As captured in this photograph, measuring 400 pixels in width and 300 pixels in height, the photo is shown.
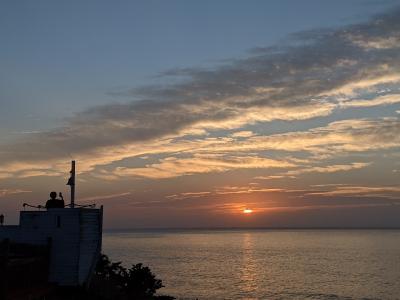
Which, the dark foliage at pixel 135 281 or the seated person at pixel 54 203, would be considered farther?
the dark foliage at pixel 135 281

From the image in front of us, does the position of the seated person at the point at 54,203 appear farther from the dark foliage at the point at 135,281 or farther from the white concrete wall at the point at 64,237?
the dark foliage at the point at 135,281

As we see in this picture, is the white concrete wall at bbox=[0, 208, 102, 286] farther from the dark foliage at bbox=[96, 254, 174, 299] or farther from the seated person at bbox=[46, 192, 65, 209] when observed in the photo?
the dark foliage at bbox=[96, 254, 174, 299]

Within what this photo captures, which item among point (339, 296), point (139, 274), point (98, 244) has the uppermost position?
point (98, 244)

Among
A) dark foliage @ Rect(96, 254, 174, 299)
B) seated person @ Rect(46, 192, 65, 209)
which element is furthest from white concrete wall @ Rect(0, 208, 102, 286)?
dark foliage @ Rect(96, 254, 174, 299)

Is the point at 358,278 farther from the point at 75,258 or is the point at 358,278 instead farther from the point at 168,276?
the point at 75,258

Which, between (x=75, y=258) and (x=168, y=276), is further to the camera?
(x=168, y=276)

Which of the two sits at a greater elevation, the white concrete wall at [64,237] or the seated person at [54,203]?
the seated person at [54,203]

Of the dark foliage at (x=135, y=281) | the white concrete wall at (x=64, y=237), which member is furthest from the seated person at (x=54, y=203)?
the dark foliage at (x=135, y=281)

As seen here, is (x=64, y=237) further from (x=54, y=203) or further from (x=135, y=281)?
(x=135, y=281)

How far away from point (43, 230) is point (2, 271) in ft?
24.5

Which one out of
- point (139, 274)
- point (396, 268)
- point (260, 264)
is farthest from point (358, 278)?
point (139, 274)

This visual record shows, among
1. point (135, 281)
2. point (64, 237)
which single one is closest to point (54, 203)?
point (64, 237)

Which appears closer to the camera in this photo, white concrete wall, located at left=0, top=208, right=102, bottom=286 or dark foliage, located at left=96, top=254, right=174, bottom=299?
white concrete wall, located at left=0, top=208, right=102, bottom=286

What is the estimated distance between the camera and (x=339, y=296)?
73.4 m
